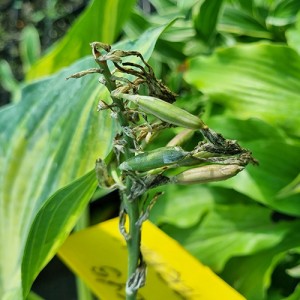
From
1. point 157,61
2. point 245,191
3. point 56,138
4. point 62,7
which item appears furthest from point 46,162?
point 62,7

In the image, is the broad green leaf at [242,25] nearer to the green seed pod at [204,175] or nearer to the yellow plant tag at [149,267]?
the yellow plant tag at [149,267]

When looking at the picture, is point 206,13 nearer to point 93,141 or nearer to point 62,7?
point 93,141

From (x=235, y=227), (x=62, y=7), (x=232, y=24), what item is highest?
(x=232, y=24)

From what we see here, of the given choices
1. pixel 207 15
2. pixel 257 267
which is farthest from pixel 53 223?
pixel 207 15

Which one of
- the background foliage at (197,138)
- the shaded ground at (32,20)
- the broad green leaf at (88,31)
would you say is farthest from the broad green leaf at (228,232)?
the shaded ground at (32,20)

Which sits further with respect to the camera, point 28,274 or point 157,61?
point 157,61

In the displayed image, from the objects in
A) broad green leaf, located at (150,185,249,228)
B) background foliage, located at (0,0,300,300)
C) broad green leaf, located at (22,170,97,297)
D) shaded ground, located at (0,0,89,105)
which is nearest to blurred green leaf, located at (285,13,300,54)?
background foliage, located at (0,0,300,300)

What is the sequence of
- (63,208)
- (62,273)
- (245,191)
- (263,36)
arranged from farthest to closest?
1. (62,273)
2. (263,36)
3. (245,191)
4. (63,208)
